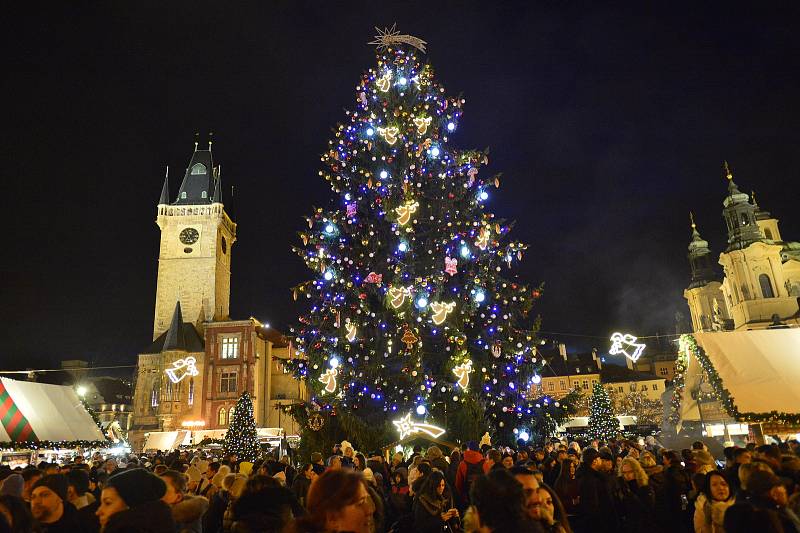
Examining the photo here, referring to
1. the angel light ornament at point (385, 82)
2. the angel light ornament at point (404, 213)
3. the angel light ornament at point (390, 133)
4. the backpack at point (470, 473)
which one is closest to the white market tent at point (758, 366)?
the backpack at point (470, 473)

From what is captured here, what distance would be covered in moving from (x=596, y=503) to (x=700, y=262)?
280 feet

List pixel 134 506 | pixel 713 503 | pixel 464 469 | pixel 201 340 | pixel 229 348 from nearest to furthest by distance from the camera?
pixel 134 506, pixel 713 503, pixel 464 469, pixel 229 348, pixel 201 340

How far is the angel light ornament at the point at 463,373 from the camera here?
15922 mm

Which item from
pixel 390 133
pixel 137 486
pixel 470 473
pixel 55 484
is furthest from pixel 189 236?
pixel 137 486

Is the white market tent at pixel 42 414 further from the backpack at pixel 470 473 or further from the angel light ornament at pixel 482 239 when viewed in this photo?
the angel light ornament at pixel 482 239

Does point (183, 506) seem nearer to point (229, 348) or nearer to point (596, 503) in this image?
point (596, 503)

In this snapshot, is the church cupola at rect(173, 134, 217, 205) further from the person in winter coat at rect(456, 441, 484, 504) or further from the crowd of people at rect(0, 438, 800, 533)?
the person in winter coat at rect(456, 441, 484, 504)

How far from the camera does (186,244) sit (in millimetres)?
66000

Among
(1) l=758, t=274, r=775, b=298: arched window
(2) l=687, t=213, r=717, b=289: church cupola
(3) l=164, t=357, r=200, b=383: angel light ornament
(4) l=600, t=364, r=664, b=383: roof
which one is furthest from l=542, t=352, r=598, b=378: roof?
(3) l=164, t=357, r=200, b=383: angel light ornament

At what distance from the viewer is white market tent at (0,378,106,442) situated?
45.5 ft

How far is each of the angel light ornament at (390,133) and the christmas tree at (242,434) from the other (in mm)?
17259

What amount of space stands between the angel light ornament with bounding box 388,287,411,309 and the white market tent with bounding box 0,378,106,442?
401 inches

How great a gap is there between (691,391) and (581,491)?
1120 centimetres

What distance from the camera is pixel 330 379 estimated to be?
16891 mm
